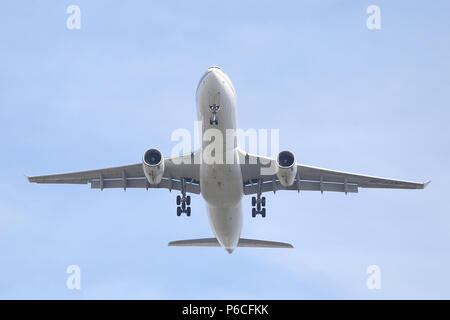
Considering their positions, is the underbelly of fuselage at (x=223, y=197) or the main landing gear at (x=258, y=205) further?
the main landing gear at (x=258, y=205)

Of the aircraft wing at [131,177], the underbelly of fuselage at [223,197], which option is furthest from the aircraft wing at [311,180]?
the aircraft wing at [131,177]

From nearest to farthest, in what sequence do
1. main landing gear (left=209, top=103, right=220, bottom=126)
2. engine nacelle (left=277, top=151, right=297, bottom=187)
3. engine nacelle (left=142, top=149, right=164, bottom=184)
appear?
main landing gear (left=209, top=103, right=220, bottom=126) → engine nacelle (left=277, top=151, right=297, bottom=187) → engine nacelle (left=142, top=149, right=164, bottom=184)

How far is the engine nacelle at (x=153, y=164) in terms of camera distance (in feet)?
104

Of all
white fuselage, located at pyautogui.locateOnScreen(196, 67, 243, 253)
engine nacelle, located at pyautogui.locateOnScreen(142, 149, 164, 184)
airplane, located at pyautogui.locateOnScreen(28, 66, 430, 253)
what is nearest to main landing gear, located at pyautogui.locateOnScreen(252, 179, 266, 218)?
airplane, located at pyautogui.locateOnScreen(28, 66, 430, 253)

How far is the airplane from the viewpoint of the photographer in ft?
100

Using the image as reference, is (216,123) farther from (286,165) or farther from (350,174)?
(350,174)

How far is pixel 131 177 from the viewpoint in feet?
122

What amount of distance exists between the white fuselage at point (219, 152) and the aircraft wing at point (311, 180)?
198 cm

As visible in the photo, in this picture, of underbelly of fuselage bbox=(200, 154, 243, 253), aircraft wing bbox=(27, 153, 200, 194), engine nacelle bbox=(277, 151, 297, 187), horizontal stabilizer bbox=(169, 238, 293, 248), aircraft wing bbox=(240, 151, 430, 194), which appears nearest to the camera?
underbelly of fuselage bbox=(200, 154, 243, 253)

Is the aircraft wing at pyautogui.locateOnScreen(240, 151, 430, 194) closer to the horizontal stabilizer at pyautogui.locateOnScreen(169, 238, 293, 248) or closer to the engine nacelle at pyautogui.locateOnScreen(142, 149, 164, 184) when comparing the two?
the horizontal stabilizer at pyautogui.locateOnScreen(169, 238, 293, 248)

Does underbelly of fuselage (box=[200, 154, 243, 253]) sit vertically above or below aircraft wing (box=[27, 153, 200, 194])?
below

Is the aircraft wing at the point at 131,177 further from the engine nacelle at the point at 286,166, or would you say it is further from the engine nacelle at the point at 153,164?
the engine nacelle at the point at 286,166

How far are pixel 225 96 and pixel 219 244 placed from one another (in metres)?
10.1
